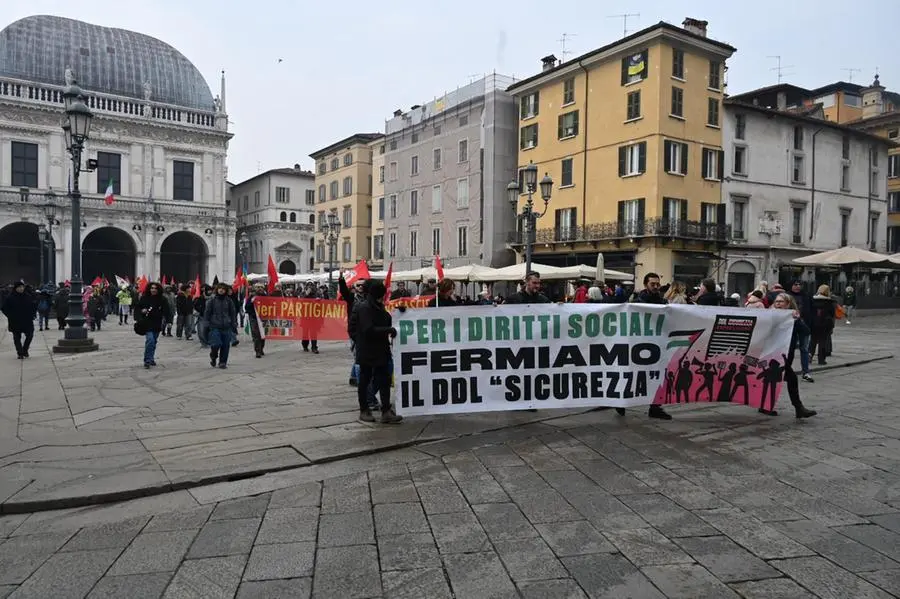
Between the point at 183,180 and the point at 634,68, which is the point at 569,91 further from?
the point at 183,180

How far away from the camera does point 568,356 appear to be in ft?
23.9

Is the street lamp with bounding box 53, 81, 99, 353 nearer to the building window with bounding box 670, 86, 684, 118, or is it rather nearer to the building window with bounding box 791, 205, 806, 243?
the building window with bounding box 670, 86, 684, 118

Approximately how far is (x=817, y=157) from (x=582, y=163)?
1511 cm

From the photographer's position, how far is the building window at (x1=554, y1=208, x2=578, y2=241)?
117 ft

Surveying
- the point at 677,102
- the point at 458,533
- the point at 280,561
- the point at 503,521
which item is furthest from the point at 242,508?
the point at 677,102

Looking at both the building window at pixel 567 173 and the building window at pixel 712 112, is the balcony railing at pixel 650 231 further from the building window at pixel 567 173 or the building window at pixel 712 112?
the building window at pixel 712 112

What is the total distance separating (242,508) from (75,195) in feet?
41.0

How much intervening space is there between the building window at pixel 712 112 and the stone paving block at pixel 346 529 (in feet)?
111

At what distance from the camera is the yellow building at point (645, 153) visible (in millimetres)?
31344

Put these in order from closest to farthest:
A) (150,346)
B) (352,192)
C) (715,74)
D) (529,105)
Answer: (150,346) → (715,74) → (529,105) → (352,192)

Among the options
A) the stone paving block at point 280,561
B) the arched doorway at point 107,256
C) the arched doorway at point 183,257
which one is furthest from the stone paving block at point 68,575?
the arched doorway at point 107,256

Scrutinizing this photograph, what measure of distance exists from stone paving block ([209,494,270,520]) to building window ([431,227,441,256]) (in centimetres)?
3888

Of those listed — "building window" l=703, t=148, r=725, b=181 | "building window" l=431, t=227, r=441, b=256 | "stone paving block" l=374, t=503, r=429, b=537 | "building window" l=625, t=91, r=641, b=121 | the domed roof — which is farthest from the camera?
the domed roof

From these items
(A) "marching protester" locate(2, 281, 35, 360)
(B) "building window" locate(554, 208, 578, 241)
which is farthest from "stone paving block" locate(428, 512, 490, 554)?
(B) "building window" locate(554, 208, 578, 241)
